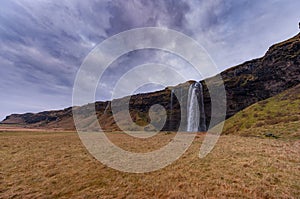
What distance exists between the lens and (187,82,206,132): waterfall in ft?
286

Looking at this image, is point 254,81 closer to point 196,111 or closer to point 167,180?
point 196,111

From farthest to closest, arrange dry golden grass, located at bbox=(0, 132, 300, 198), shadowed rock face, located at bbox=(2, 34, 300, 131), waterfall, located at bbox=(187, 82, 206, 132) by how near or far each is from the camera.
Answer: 1. waterfall, located at bbox=(187, 82, 206, 132)
2. shadowed rock face, located at bbox=(2, 34, 300, 131)
3. dry golden grass, located at bbox=(0, 132, 300, 198)

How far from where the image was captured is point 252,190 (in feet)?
26.8

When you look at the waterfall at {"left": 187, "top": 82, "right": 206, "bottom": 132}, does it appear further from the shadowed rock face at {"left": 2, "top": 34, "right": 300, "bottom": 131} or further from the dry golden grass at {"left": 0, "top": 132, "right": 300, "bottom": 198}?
the dry golden grass at {"left": 0, "top": 132, "right": 300, "bottom": 198}

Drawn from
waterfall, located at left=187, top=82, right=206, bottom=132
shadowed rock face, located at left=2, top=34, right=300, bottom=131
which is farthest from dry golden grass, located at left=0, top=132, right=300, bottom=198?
shadowed rock face, located at left=2, top=34, right=300, bottom=131

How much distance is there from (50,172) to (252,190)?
12125 mm

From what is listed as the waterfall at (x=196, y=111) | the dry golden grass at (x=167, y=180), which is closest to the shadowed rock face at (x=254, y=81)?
the waterfall at (x=196, y=111)

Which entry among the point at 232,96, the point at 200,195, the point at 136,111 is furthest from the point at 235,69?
the point at 200,195

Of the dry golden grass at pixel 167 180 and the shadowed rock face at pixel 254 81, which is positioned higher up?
the shadowed rock face at pixel 254 81

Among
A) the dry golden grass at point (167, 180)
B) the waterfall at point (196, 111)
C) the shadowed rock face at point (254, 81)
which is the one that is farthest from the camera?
the waterfall at point (196, 111)

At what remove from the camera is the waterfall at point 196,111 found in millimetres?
87250

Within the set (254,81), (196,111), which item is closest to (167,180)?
(196,111)

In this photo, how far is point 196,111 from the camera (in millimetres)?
92688

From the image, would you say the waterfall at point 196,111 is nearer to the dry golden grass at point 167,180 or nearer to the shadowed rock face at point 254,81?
→ the shadowed rock face at point 254,81
